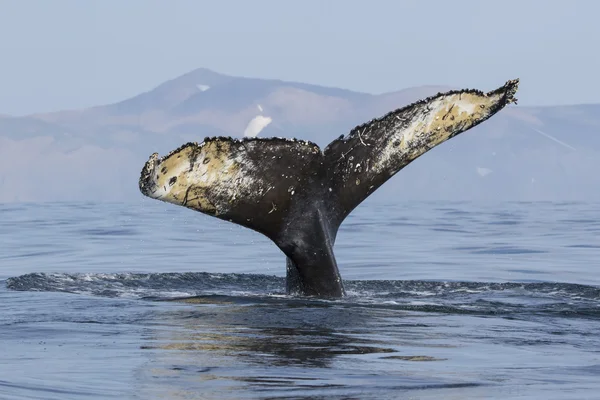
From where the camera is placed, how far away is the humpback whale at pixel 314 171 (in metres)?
8.14

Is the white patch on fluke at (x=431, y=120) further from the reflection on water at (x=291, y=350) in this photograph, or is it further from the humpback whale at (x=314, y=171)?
the reflection on water at (x=291, y=350)

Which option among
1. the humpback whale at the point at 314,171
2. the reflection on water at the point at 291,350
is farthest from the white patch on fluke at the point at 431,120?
the reflection on water at the point at 291,350

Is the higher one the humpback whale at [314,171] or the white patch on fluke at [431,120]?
the white patch on fluke at [431,120]

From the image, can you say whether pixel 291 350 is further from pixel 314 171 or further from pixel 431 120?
pixel 431 120

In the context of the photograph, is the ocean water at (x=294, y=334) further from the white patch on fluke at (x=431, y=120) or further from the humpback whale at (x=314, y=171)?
the white patch on fluke at (x=431, y=120)

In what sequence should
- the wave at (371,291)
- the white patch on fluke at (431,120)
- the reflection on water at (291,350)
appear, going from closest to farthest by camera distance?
1. the reflection on water at (291,350)
2. the white patch on fluke at (431,120)
3. the wave at (371,291)

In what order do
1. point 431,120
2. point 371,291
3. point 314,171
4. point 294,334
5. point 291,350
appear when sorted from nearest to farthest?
point 291,350 < point 294,334 < point 431,120 < point 314,171 < point 371,291

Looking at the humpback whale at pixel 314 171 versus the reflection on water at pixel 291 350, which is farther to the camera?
the humpback whale at pixel 314 171

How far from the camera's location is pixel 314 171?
862 centimetres

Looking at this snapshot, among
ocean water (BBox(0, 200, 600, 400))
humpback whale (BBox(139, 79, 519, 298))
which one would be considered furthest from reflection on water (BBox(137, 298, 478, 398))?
humpback whale (BBox(139, 79, 519, 298))

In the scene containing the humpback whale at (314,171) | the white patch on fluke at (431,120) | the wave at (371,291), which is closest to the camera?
the humpback whale at (314,171)

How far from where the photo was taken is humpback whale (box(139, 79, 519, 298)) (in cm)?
814

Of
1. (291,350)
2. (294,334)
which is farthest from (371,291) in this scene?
(291,350)

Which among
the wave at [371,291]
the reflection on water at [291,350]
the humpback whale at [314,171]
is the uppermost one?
the humpback whale at [314,171]
